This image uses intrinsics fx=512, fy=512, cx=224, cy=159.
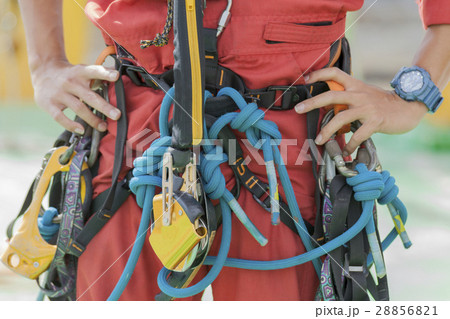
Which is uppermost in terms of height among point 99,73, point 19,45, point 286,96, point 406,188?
point 19,45

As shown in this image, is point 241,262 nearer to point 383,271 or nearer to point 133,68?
point 383,271

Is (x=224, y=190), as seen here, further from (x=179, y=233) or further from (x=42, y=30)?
(x=42, y=30)

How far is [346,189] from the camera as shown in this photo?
1.09 meters

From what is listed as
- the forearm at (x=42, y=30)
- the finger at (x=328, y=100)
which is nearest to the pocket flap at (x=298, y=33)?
the finger at (x=328, y=100)

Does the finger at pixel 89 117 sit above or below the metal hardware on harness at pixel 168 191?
above

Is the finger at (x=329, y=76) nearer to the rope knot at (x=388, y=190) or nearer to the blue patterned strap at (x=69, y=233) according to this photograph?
the rope knot at (x=388, y=190)

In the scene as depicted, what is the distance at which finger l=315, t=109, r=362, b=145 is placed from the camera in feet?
3.58

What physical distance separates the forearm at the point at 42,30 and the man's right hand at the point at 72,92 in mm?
25

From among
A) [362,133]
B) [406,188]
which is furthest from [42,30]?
[406,188]

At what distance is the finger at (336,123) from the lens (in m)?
1.09

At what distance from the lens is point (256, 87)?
3.56ft

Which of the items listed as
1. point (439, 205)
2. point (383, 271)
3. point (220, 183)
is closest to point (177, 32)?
point (220, 183)

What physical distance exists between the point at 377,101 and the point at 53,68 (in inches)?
31.3
